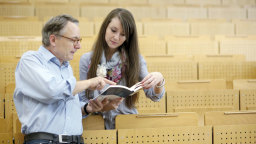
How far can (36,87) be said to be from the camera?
96 cm

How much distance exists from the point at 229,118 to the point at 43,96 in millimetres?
835

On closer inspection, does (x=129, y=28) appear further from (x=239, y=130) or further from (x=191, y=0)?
(x=191, y=0)

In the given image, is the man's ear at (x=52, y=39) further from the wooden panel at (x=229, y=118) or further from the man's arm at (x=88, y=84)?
the wooden panel at (x=229, y=118)

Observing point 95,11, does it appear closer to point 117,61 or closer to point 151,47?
point 151,47

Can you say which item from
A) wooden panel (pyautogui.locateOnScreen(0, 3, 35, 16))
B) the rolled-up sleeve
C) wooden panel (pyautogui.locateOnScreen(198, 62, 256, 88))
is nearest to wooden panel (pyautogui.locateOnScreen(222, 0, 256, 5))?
wooden panel (pyautogui.locateOnScreen(198, 62, 256, 88))

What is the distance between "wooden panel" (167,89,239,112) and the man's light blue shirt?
33.7 inches

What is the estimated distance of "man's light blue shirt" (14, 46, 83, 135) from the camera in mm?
958

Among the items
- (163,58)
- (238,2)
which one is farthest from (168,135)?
(238,2)

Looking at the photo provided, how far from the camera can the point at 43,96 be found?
959 millimetres

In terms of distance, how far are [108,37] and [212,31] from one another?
289 centimetres

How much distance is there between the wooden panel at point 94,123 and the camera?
53.1 inches

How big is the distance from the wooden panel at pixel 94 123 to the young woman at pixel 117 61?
0.04 m

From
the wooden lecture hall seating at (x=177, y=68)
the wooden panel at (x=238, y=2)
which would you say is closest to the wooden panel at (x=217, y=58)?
the wooden lecture hall seating at (x=177, y=68)

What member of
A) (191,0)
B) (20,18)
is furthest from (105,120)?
(191,0)
